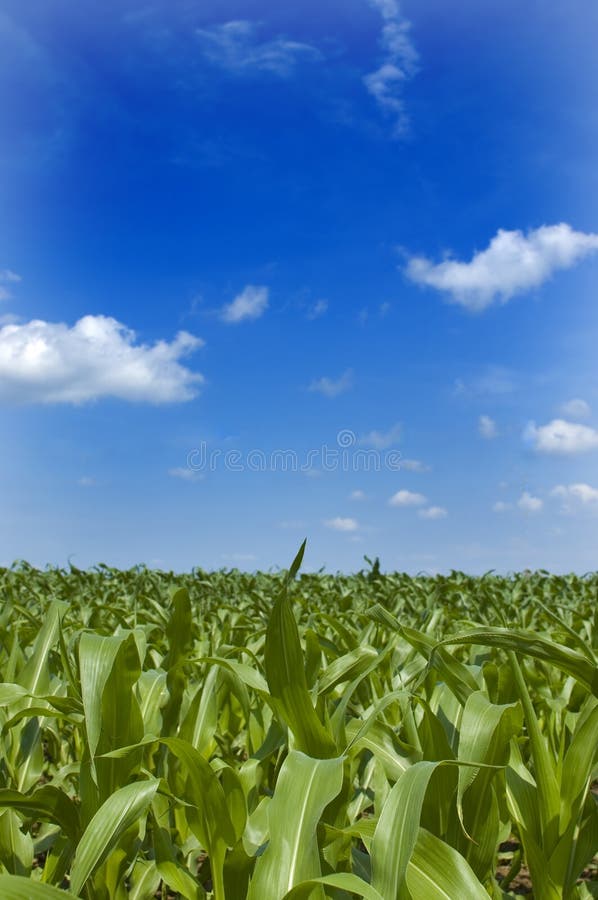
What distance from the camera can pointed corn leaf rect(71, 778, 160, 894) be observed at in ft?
3.93

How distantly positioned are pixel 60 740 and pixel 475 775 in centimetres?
205

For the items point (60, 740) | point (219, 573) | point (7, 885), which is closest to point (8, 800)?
point (7, 885)

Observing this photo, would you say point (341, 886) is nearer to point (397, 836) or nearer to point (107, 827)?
point (397, 836)

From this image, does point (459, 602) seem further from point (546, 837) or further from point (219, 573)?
point (546, 837)

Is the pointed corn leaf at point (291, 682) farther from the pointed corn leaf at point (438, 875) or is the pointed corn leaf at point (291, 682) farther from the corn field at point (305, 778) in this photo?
the pointed corn leaf at point (438, 875)

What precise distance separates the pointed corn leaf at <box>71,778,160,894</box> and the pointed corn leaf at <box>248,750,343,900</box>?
0.24 meters

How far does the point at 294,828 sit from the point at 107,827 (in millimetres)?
322

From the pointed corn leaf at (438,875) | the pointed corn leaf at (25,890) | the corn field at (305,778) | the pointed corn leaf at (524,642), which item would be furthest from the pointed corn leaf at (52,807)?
the pointed corn leaf at (524,642)

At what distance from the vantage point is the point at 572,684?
2.84 m

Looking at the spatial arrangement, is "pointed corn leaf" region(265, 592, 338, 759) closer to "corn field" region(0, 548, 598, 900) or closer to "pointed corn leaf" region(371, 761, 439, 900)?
"corn field" region(0, 548, 598, 900)

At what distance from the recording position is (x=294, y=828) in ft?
4.08

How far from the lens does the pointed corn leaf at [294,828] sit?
3.94ft

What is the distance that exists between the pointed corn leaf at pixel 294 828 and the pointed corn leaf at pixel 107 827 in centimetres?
24

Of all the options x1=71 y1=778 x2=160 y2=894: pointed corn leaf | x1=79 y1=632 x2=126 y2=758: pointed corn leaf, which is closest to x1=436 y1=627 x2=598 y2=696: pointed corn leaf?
x1=71 y1=778 x2=160 y2=894: pointed corn leaf
